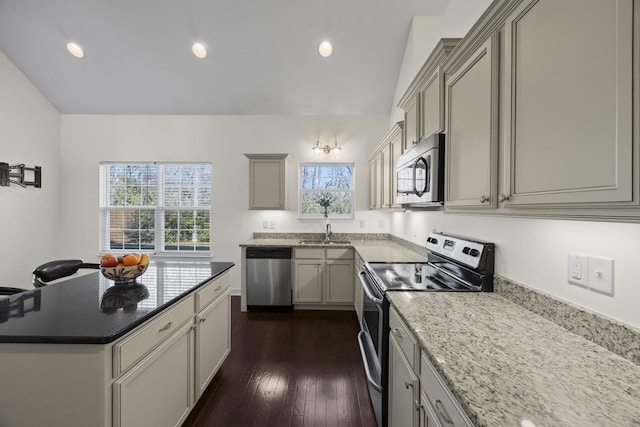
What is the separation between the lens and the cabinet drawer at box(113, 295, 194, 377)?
45.4 inches

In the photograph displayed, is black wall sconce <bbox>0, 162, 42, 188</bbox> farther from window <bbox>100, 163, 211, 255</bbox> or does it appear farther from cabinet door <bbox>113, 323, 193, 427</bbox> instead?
cabinet door <bbox>113, 323, 193, 427</bbox>

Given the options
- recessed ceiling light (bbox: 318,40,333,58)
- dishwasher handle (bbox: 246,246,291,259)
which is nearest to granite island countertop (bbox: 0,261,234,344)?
dishwasher handle (bbox: 246,246,291,259)

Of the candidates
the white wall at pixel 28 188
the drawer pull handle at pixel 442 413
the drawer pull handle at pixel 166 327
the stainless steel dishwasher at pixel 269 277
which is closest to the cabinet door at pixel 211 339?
the drawer pull handle at pixel 166 327

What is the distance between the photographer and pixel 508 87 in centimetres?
103

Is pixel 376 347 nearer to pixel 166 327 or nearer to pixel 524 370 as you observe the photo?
pixel 524 370

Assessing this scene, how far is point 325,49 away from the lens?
3.49 meters

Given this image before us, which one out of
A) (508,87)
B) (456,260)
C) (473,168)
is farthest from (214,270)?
(508,87)

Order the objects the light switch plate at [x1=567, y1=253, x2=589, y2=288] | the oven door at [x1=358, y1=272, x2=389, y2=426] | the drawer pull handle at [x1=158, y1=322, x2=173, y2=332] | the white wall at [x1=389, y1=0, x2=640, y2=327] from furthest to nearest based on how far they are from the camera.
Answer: the oven door at [x1=358, y1=272, x2=389, y2=426], the drawer pull handle at [x1=158, y1=322, x2=173, y2=332], the light switch plate at [x1=567, y1=253, x2=589, y2=288], the white wall at [x1=389, y1=0, x2=640, y2=327]

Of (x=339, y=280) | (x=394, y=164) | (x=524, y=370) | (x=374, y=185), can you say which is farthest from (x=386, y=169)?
(x=524, y=370)

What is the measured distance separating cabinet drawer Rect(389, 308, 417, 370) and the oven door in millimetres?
86

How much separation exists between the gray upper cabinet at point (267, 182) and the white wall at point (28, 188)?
318 centimetres

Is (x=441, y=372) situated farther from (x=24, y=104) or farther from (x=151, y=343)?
(x=24, y=104)

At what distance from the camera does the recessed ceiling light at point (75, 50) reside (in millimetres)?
3609

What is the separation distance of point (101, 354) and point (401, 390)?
1.29 metres
